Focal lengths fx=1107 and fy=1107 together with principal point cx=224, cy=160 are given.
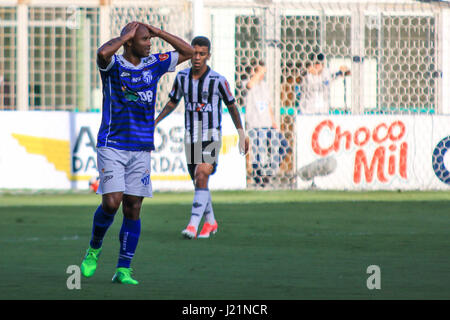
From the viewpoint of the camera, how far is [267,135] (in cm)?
1881

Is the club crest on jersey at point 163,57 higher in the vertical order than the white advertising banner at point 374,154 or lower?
higher

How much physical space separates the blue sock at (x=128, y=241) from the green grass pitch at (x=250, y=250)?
7.3 inches

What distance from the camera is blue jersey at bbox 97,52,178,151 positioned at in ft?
25.7

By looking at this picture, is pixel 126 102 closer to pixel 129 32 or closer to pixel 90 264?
pixel 129 32

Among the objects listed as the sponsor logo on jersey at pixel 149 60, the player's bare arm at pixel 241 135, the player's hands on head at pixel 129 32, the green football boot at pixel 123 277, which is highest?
the player's hands on head at pixel 129 32

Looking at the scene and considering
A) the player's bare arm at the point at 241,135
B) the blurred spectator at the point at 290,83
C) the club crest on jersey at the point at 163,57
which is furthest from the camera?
the blurred spectator at the point at 290,83

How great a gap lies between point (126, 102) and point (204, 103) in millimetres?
3739

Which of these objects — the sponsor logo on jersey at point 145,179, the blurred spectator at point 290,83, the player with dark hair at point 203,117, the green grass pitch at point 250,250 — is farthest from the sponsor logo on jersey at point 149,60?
the blurred spectator at point 290,83

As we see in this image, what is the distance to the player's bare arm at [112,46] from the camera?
760cm

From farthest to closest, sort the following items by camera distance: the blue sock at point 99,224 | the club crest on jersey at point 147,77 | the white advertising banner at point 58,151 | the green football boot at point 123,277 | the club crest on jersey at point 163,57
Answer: the white advertising banner at point 58,151, the club crest on jersey at point 163,57, the blue sock at point 99,224, the club crest on jersey at point 147,77, the green football boot at point 123,277

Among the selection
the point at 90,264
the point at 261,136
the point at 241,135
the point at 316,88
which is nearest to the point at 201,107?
the point at 241,135

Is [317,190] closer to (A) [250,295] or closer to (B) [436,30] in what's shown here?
Answer: (B) [436,30]

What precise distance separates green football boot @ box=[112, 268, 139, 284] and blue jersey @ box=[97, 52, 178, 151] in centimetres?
86

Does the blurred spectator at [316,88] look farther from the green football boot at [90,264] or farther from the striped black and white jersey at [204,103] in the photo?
the green football boot at [90,264]
